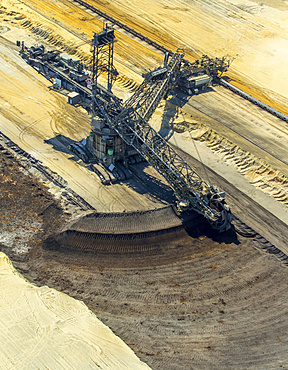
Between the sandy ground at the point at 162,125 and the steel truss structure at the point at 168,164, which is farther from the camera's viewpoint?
the sandy ground at the point at 162,125

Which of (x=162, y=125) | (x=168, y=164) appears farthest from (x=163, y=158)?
(x=162, y=125)

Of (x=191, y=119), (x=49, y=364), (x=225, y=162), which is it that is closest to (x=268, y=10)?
(x=191, y=119)

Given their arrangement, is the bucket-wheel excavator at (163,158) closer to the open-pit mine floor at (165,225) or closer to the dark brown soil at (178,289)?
the open-pit mine floor at (165,225)

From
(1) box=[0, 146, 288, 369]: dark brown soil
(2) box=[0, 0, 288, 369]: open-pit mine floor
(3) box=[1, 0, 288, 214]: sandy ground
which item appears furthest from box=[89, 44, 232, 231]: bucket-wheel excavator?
(3) box=[1, 0, 288, 214]: sandy ground

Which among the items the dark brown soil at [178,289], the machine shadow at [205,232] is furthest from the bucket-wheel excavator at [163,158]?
the dark brown soil at [178,289]

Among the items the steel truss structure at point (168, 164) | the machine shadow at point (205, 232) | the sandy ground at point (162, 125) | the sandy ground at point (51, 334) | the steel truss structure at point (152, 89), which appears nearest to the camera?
the sandy ground at point (51, 334)

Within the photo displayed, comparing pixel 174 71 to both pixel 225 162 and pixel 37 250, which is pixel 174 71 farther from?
pixel 37 250

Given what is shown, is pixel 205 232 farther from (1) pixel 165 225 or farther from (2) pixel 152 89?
(2) pixel 152 89

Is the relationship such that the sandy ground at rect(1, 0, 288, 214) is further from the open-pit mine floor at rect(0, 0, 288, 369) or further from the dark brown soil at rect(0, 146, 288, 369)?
the dark brown soil at rect(0, 146, 288, 369)
